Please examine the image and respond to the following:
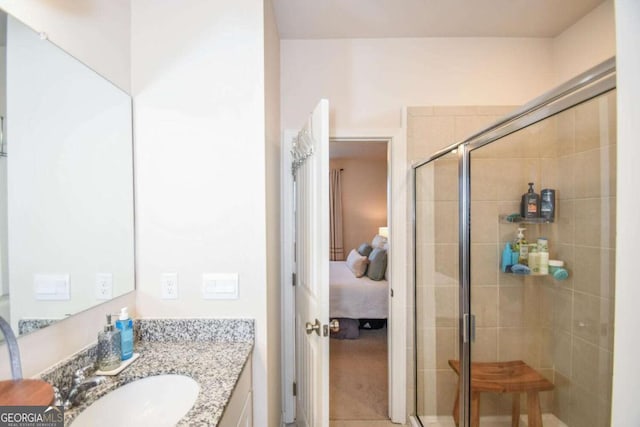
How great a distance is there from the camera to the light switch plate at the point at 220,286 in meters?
1.21

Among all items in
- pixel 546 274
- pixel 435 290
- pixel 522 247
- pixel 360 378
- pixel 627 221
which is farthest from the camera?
pixel 360 378

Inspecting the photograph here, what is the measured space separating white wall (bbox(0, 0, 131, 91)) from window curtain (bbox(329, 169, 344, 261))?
458cm

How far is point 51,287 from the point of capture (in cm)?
85

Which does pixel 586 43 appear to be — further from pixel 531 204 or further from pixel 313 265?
pixel 313 265

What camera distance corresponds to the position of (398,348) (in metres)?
1.88

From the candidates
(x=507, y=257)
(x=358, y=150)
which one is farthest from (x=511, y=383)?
(x=358, y=150)

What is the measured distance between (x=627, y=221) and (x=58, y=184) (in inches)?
59.9

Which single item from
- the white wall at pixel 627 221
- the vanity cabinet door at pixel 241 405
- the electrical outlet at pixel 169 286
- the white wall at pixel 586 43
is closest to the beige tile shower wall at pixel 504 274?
the white wall at pixel 586 43

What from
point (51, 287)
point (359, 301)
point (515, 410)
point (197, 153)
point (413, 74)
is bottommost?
point (515, 410)

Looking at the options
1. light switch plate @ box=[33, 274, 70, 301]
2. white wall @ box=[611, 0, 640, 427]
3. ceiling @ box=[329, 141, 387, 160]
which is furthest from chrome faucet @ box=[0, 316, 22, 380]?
ceiling @ box=[329, 141, 387, 160]

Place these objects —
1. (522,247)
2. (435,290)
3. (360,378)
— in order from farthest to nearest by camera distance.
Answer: (360,378) < (435,290) < (522,247)

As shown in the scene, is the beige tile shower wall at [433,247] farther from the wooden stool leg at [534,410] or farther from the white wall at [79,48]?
the white wall at [79,48]

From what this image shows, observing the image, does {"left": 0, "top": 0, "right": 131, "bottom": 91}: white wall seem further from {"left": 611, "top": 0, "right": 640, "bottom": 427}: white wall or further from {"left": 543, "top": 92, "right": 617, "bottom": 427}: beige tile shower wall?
{"left": 543, "top": 92, "right": 617, "bottom": 427}: beige tile shower wall

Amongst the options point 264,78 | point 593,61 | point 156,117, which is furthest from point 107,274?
point 593,61
